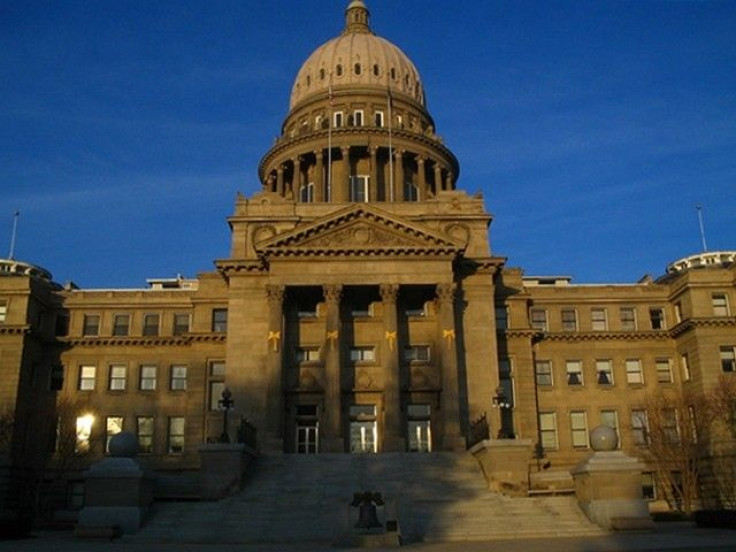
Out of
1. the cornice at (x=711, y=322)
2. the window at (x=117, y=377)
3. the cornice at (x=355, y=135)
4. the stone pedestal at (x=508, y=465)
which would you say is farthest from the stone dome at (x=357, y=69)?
the stone pedestal at (x=508, y=465)

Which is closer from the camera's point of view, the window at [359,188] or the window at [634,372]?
the window at [634,372]

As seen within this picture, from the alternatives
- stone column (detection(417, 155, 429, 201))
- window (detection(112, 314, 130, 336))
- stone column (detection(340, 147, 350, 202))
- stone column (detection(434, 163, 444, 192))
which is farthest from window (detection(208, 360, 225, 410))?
Result: stone column (detection(434, 163, 444, 192))

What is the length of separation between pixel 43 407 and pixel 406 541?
42.5m

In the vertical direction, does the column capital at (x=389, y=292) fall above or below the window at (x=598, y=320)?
below

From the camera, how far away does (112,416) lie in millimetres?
62562

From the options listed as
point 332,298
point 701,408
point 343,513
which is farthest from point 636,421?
point 343,513

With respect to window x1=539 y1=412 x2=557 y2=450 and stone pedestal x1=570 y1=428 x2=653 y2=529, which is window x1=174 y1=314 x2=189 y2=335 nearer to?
window x1=539 y1=412 x2=557 y2=450

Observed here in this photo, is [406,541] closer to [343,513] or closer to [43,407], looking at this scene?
[343,513]

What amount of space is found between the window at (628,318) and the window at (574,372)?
5.01 metres

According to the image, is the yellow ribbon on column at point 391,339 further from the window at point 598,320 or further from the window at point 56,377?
the window at point 56,377

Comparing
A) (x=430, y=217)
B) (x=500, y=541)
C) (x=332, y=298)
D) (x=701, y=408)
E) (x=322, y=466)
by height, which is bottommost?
(x=500, y=541)

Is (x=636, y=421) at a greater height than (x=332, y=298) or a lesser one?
lesser

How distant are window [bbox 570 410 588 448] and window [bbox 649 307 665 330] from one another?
9284mm

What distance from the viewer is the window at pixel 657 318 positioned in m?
64.9
